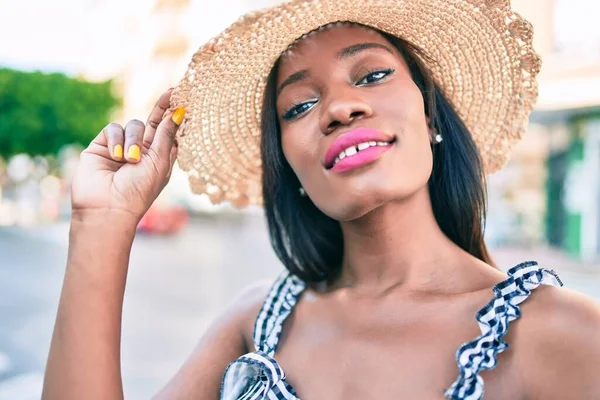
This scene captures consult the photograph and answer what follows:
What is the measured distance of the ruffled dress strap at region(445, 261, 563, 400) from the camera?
1389mm

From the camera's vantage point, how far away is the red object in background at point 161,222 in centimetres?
2181

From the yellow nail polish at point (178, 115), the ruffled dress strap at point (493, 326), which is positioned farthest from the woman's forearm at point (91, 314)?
the ruffled dress strap at point (493, 326)

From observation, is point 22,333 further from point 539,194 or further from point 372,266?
point 539,194

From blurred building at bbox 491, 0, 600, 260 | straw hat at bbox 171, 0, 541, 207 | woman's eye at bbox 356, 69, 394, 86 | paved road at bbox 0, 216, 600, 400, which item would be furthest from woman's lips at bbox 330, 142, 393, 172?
blurred building at bbox 491, 0, 600, 260

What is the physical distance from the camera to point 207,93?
1952 mm

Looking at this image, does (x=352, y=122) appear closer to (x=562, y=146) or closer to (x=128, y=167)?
(x=128, y=167)

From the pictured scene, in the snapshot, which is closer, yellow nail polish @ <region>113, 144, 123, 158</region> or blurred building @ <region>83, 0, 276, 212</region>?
yellow nail polish @ <region>113, 144, 123, 158</region>

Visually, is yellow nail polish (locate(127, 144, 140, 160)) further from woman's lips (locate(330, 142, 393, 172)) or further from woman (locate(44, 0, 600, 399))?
woman's lips (locate(330, 142, 393, 172))

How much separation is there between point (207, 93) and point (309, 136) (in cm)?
42

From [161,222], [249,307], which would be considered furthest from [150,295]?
[161,222]

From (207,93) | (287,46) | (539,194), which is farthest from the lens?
(539,194)

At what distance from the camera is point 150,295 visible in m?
9.69

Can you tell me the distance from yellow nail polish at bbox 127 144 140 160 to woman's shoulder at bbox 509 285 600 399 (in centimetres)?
109

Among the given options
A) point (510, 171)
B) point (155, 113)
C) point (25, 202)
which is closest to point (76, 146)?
point (25, 202)
